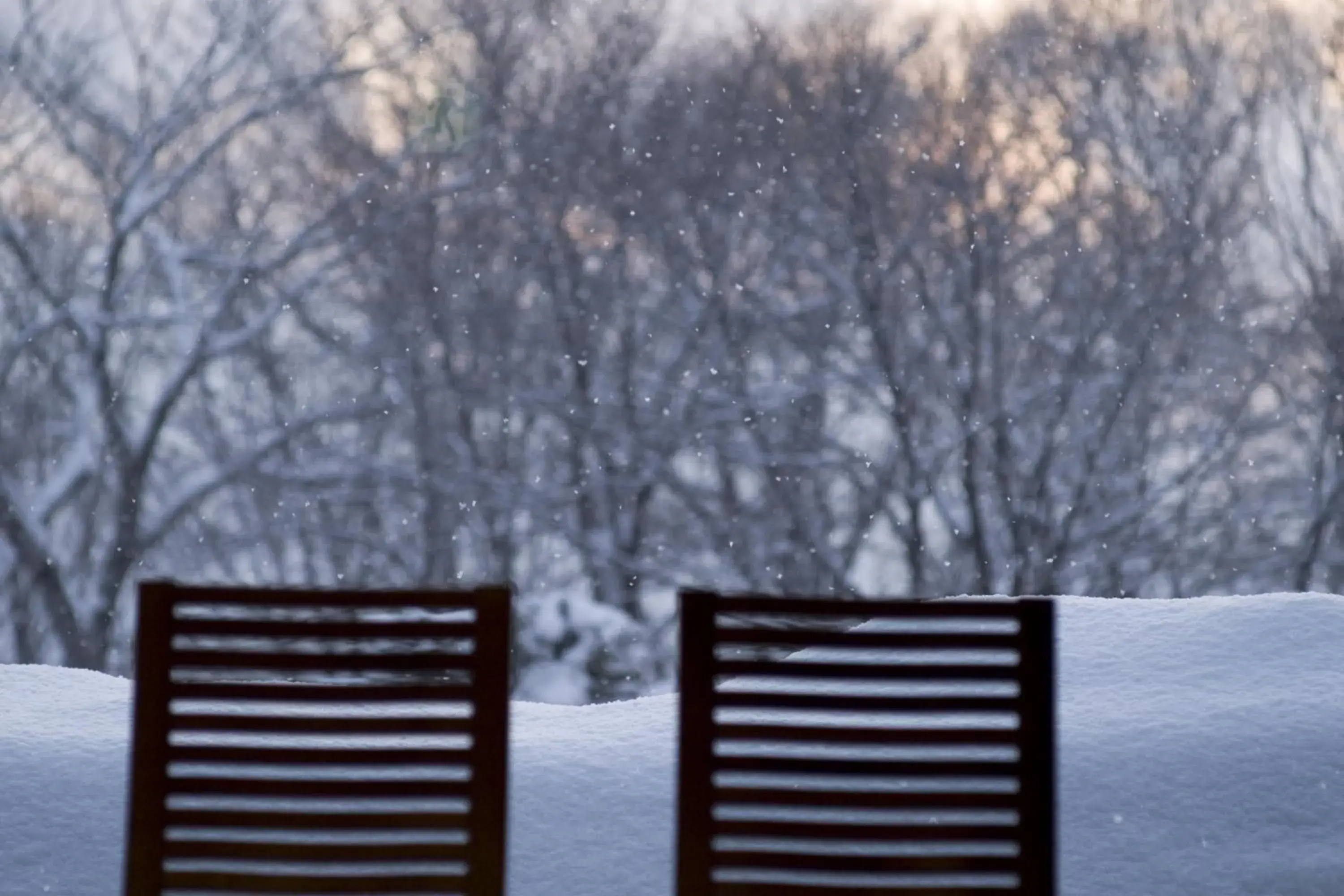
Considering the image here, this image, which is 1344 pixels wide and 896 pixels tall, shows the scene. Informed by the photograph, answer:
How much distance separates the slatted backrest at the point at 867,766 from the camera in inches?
51.9

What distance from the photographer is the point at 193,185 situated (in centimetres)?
1150

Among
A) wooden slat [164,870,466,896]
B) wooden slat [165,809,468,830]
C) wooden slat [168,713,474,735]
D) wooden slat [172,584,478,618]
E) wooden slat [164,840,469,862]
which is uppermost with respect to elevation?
wooden slat [172,584,478,618]

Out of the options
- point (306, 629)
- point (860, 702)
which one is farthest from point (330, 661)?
point (860, 702)

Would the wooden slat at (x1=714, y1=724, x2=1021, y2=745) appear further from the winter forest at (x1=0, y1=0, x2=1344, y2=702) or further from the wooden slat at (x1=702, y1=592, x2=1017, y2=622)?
the winter forest at (x1=0, y1=0, x2=1344, y2=702)

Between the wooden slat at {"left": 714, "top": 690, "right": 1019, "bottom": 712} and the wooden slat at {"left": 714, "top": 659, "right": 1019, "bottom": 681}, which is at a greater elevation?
the wooden slat at {"left": 714, "top": 659, "right": 1019, "bottom": 681}

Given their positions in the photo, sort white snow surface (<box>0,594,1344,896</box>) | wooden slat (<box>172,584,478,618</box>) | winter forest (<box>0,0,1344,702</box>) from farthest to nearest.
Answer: winter forest (<box>0,0,1344,702</box>), white snow surface (<box>0,594,1344,896</box>), wooden slat (<box>172,584,478,618</box>)

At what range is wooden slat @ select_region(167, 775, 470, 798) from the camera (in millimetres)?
1318

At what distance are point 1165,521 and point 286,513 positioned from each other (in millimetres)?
6602

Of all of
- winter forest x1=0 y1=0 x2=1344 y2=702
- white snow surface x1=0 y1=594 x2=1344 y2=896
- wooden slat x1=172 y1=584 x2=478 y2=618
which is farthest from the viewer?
winter forest x1=0 y1=0 x2=1344 y2=702

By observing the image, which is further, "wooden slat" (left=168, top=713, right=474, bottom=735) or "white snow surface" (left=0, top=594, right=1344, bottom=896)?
"white snow surface" (left=0, top=594, right=1344, bottom=896)

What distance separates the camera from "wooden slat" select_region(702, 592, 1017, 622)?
51.2 inches

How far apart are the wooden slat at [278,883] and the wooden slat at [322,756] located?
3.7 inches

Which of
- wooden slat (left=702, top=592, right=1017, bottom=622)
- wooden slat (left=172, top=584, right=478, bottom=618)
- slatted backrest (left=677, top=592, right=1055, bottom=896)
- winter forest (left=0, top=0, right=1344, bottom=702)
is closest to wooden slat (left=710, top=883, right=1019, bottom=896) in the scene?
slatted backrest (left=677, top=592, right=1055, bottom=896)

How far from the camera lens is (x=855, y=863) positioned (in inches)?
51.9
